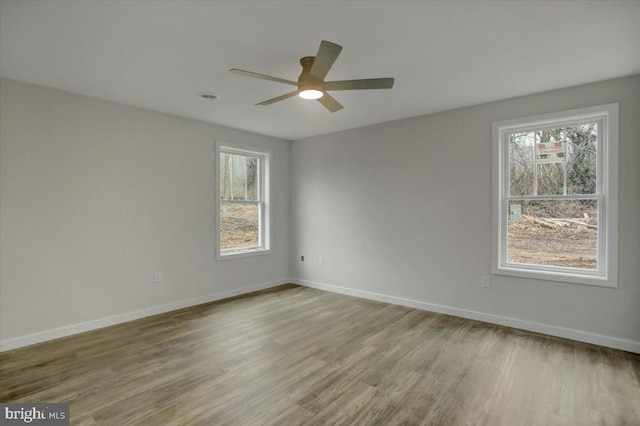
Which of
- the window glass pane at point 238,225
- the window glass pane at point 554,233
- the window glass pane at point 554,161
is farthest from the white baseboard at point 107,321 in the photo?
the window glass pane at point 554,161

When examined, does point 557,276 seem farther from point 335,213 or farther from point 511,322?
point 335,213

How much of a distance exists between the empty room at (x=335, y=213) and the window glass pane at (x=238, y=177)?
40 mm

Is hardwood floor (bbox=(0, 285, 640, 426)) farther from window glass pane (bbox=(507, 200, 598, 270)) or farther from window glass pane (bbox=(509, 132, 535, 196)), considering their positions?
window glass pane (bbox=(509, 132, 535, 196))

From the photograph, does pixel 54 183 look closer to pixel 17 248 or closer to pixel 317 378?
pixel 17 248

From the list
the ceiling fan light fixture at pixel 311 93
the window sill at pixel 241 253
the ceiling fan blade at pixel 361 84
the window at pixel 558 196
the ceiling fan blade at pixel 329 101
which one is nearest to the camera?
the ceiling fan blade at pixel 361 84

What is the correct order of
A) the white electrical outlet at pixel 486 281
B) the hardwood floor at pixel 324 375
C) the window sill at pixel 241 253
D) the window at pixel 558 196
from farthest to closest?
the window sill at pixel 241 253
the white electrical outlet at pixel 486 281
the window at pixel 558 196
the hardwood floor at pixel 324 375

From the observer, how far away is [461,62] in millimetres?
2674

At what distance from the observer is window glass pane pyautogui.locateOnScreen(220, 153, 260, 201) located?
487cm

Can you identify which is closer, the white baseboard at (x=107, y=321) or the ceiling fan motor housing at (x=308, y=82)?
the ceiling fan motor housing at (x=308, y=82)

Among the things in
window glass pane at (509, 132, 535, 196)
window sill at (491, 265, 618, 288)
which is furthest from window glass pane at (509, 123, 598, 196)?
window sill at (491, 265, 618, 288)

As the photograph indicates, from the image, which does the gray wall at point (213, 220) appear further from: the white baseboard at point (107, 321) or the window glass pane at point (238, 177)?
the window glass pane at point (238, 177)

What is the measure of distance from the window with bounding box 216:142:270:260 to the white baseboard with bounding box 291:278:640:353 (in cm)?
163

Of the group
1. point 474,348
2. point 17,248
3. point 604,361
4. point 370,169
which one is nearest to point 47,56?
point 17,248

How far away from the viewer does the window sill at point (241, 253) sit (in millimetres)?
4721
